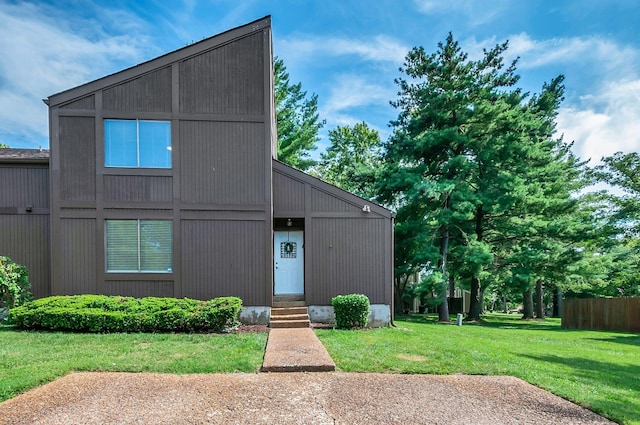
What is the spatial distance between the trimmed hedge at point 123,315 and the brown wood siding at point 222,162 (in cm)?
260

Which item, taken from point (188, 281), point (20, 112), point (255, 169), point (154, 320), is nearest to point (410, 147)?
point (255, 169)

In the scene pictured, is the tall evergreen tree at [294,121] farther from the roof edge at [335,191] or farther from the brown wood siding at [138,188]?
the brown wood siding at [138,188]

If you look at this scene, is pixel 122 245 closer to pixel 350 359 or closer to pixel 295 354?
pixel 295 354

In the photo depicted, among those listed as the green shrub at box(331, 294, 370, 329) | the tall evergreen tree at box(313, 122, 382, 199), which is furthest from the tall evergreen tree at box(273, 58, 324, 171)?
the green shrub at box(331, 294, 370, 329)

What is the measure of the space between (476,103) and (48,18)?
14756 millimetres

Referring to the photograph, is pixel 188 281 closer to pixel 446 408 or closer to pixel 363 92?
pixel 446 408

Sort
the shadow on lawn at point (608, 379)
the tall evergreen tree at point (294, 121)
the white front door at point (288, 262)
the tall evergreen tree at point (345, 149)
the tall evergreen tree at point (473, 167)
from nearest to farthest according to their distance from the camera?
1. the shadow on lawn at point (608, 379)
2. the white front door at point (288, 262)
3. the tall evergreen tree at point (473, 167)
4. the tall evergreen tree at point (294, 121)
5. the tall evergreen tree at point (345, 149)

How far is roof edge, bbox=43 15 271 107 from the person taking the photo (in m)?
8.30

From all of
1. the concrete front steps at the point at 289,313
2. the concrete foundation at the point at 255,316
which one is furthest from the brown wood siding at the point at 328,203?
the concrete foundation at the point at 255,316

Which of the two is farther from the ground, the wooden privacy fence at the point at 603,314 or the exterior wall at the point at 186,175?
the exterior wall at the point at 186,175

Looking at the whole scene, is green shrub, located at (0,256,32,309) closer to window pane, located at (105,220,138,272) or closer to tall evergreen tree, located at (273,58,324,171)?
window pane, located at (105,220,138,272)

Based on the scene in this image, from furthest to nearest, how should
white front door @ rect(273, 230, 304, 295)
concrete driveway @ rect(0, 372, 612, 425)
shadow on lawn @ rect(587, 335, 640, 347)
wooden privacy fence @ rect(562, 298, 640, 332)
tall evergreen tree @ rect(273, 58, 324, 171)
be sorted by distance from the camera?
tall evergreen tree @ rect(273, 58, 324, 171), wooden privacy fence @ rect(562, 298, 640, 332), shadow on lawn @ rect(587, 335, 640, 347), white front door @ rect(273, 230, 304, 295), concrete driveway @ rect(0, 372, 612, 425)

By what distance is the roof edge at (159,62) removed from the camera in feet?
27.2

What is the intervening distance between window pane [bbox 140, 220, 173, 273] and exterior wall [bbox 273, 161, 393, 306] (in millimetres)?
2805
